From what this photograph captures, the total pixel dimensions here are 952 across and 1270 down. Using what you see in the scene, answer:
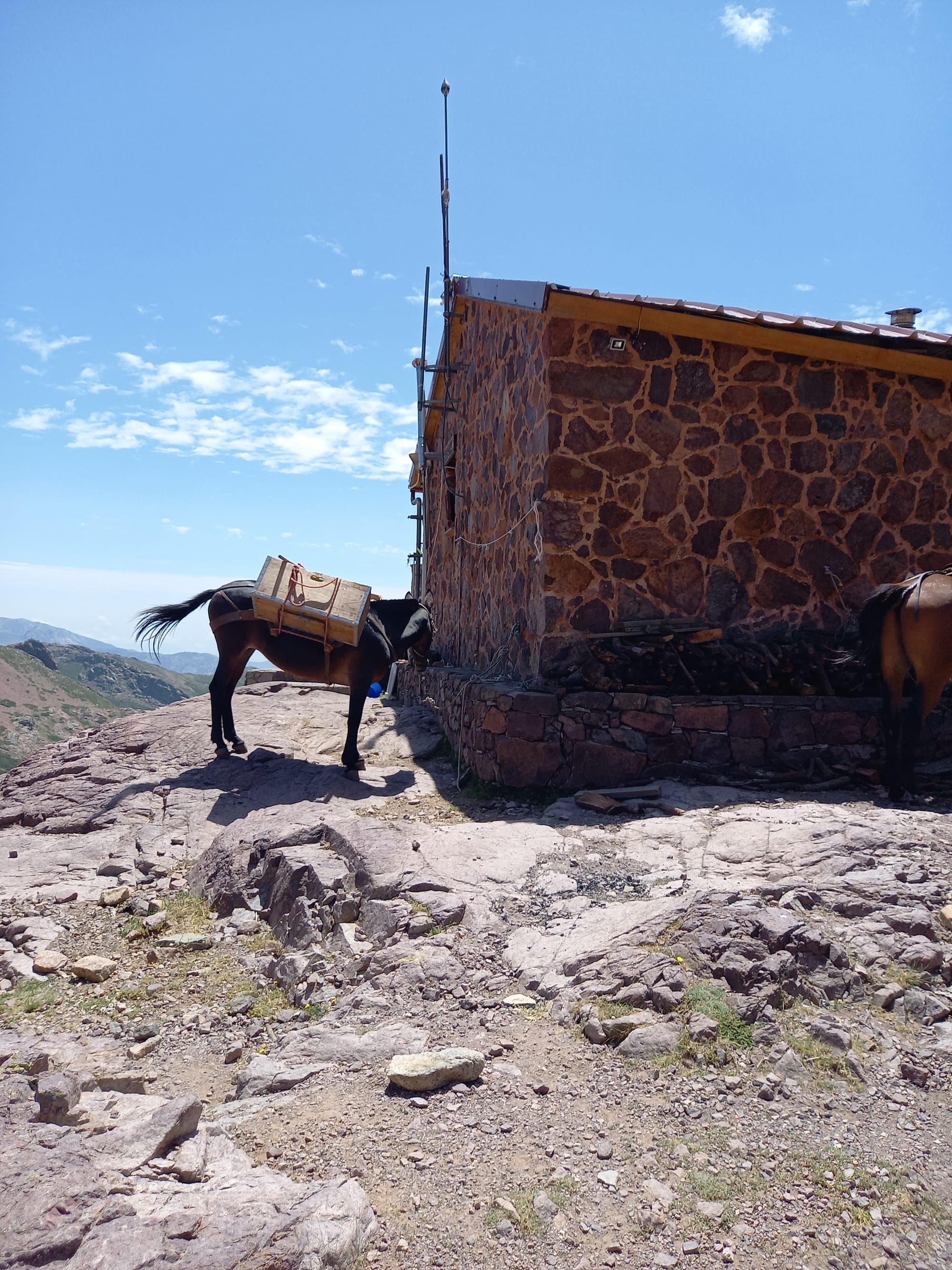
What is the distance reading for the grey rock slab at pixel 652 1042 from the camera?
3.26 m

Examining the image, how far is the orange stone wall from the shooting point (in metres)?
7.35

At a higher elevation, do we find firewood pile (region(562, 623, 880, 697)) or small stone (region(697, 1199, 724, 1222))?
firewood pile (region(562, 623, 880, 697))

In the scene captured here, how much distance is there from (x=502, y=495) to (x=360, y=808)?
3.77 m

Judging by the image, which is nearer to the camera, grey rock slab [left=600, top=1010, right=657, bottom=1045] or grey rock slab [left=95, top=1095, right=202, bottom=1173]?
grey rock slab [left=95, top=1095, right=202, bottom=1173]

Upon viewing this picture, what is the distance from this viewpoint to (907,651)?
21.0 ft

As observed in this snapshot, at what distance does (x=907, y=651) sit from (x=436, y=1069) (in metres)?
4.88

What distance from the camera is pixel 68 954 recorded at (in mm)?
4914

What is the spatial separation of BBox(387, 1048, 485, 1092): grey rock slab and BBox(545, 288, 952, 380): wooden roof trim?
5744 mm

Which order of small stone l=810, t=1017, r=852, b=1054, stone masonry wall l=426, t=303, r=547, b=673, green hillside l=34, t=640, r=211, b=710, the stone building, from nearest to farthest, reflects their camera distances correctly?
1. small stone l=810, t=1017, r=852, b=1054
2. the stone building
3. stone masonry wall l=426, t=303, r=547, b=673
4. green hillside l=34, t=640, r=211, b=710

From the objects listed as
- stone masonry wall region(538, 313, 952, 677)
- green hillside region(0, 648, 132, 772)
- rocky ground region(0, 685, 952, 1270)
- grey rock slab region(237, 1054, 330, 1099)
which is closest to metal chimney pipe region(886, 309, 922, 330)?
stone masonry wall region(538, 313, 952, 677)

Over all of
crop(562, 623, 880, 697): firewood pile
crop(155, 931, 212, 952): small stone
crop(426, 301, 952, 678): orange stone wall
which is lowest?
crop(155, 931, 212, 952): small stone

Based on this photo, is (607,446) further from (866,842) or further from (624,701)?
(866,842)

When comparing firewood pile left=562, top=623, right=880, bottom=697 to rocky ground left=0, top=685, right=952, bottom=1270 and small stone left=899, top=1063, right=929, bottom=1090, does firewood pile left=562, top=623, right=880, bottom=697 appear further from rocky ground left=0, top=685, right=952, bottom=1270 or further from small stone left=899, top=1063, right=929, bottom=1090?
small stone left=899, top=1063, right=929, bottom=1090

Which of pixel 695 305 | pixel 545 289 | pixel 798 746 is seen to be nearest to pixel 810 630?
pixel 798 746
